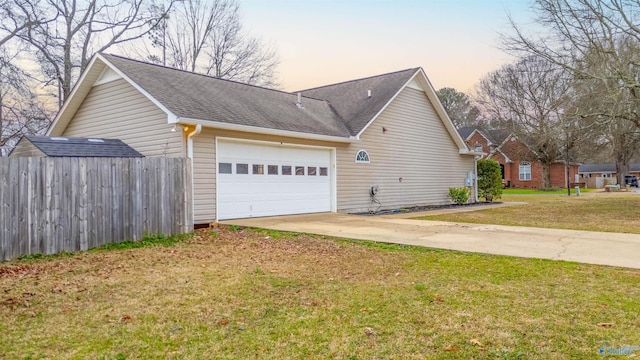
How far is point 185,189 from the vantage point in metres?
9.36

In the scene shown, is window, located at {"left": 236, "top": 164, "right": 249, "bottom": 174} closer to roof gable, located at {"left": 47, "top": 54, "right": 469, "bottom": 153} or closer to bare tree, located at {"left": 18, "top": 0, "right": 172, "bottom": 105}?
roof gable, located at {"left": 47, "top": 54, "right": 469, "bottom": 153}

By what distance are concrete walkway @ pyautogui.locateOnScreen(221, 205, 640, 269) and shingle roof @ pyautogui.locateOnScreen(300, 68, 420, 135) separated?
5169 mm

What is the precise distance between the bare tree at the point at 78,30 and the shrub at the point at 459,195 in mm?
18300

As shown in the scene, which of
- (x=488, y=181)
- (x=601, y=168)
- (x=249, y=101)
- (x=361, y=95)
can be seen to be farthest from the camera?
(x=601, y=168)

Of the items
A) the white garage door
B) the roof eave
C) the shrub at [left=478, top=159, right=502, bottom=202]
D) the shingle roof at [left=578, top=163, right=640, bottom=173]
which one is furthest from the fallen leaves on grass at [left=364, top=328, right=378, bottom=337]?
the shingle roof at [left=578, top=163, right=640, bottom=173]

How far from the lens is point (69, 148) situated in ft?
34.2

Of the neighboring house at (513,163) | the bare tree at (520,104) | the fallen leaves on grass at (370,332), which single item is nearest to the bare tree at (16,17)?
the fallen leaves on grass at (370,332)

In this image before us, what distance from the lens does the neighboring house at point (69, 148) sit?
33.1 ft

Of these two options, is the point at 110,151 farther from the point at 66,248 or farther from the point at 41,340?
the point at 41,340

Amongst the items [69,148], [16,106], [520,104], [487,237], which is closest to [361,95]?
[487,237]

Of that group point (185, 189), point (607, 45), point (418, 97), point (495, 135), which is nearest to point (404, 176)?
point (418, 97)

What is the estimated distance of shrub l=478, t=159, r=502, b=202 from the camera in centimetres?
2083

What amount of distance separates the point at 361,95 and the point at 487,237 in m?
10.3

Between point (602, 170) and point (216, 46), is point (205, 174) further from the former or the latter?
point (602, 170)
